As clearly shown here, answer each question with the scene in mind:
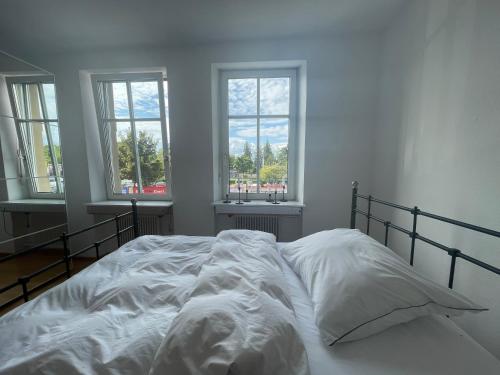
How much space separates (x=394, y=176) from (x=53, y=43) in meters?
3.74

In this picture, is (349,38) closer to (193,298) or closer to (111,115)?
(193,298)

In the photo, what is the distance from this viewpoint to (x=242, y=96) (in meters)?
2.56

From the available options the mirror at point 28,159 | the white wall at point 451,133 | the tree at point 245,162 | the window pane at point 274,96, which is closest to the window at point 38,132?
the mirror at point 28,159

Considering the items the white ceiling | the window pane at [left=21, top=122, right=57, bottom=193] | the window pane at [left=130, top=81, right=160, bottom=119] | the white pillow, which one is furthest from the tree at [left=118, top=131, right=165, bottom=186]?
the white pillow

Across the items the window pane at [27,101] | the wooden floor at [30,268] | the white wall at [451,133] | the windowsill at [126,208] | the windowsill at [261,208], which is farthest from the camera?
the windowsill at [126,208]

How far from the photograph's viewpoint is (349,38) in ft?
6.98

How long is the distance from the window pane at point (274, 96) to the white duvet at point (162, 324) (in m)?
1.90

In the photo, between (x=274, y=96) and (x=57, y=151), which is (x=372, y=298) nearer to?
(x=274, y=96)

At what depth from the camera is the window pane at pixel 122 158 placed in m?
2.75

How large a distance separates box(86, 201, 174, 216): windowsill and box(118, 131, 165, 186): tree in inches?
14.5

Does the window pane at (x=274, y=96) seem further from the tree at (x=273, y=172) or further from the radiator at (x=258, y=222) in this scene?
the radiator at (x=258, y=222)

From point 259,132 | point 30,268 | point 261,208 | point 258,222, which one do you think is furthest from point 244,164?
point 30,268

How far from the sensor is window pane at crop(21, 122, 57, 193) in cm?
224

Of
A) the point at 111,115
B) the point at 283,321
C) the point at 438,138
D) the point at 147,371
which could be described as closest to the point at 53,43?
the point at 111,115
